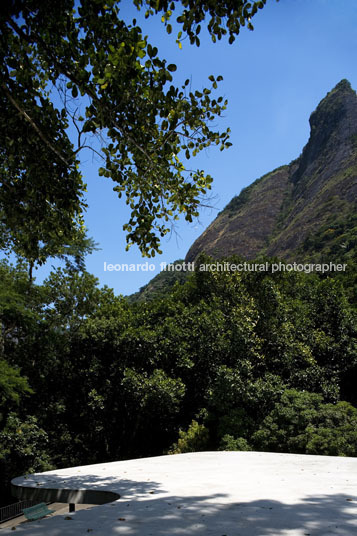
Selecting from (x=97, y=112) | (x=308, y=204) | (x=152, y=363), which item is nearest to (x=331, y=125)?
(x=308, y=204)

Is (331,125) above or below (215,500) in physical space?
above

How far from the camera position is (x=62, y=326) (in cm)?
1561

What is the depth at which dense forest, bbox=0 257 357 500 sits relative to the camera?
508 inches

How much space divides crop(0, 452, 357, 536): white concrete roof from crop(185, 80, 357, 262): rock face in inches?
1676

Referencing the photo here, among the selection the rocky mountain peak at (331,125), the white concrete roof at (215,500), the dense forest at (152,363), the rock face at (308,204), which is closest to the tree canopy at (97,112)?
the white concrete roof at (215,500)

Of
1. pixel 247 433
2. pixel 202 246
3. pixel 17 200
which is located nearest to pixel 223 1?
pixel 17 200

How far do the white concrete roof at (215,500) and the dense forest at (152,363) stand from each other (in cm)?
626

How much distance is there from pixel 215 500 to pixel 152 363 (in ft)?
35.8

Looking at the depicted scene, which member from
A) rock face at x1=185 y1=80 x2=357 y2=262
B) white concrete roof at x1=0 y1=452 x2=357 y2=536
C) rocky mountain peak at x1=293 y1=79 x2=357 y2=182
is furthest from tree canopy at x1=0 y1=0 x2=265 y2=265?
rocky mountain peak at x1=293 y1=79 x2=357 y2=182

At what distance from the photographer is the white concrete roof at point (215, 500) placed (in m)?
2.74

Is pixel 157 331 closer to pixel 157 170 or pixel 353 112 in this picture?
pixel 157 170

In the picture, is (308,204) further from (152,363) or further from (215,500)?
(215,500)

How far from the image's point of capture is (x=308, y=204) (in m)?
82.1

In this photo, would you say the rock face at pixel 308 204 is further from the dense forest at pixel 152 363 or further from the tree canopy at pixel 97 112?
the tree canopy at pixel 97 112
